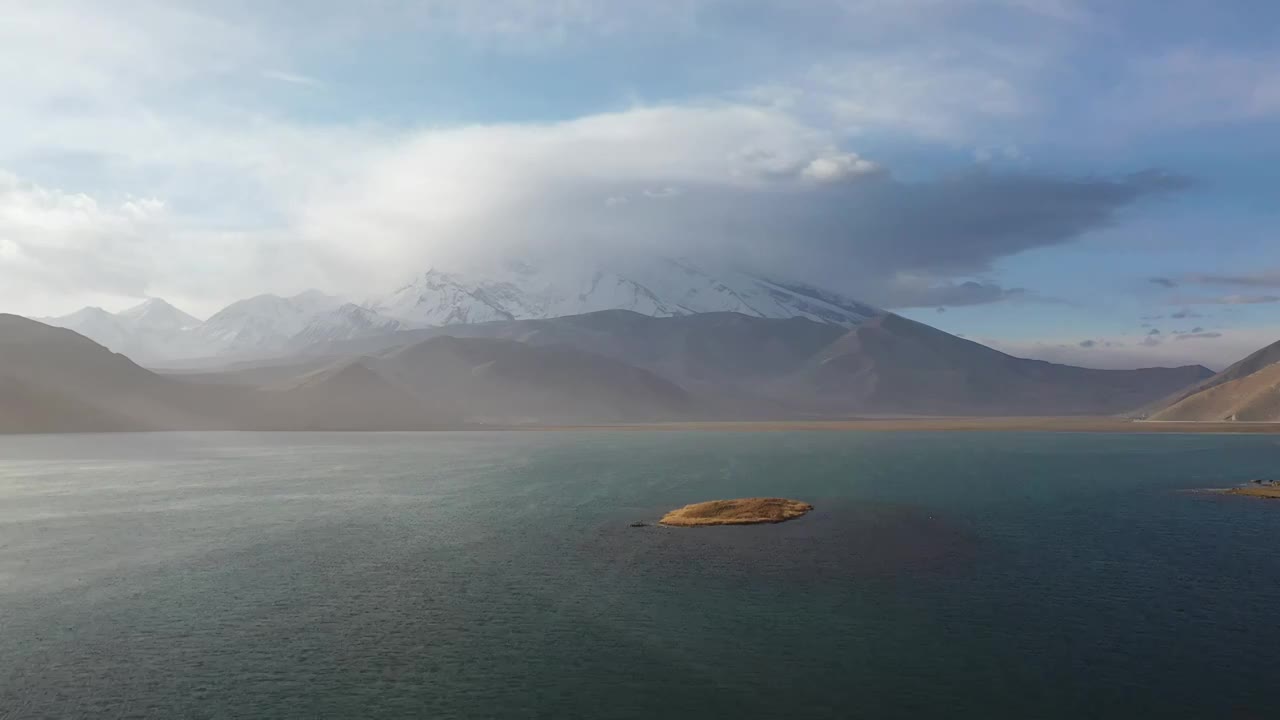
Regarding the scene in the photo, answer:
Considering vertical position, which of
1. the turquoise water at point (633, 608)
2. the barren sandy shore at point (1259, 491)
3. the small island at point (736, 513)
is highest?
the small island at point (736, 513)

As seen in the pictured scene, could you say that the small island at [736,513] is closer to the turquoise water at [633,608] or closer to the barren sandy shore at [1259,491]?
the turquoise water at [633,608]

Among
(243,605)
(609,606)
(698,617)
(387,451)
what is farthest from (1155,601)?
(387,451)

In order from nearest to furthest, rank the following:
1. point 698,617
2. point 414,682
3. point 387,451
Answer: point 414,682 → point 698,617 → point 387,451

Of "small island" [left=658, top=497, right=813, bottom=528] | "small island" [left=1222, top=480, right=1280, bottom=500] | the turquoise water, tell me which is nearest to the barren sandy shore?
"small island" [left=1222, top=480, right=1280, bottom=500]

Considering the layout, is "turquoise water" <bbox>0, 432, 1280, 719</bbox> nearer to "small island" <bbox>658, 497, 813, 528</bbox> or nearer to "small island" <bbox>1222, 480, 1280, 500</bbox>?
"small island" <bbox>658, 497, 813, 528</bbox>

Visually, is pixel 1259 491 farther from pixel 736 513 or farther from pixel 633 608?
pixel 633 608

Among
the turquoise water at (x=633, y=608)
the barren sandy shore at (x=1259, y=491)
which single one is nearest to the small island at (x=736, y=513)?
the turquoise water at (x=633, y=608)

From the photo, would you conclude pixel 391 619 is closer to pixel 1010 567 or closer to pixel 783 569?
pixel 783 569
